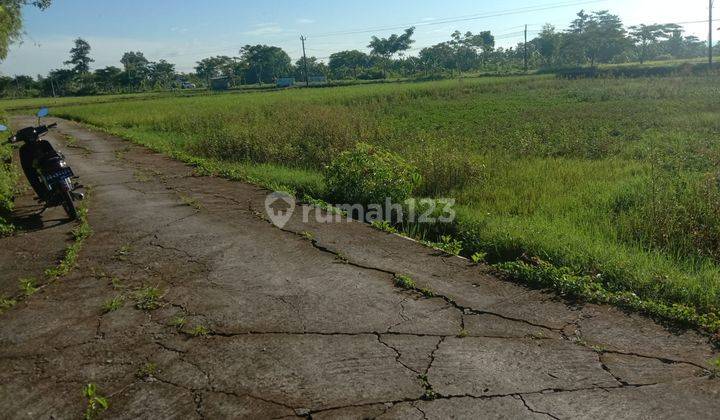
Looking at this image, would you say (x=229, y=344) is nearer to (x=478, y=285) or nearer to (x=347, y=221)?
(x=478, y=285)

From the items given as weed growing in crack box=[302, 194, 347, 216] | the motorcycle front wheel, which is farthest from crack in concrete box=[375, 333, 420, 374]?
the motorcycle front wheel

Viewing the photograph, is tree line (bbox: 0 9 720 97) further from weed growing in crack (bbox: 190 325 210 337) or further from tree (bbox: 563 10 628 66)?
weed growing in crack (bbox: 190 325 210 337)

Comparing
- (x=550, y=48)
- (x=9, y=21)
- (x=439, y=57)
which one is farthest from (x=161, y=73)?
(x=9, y=21)

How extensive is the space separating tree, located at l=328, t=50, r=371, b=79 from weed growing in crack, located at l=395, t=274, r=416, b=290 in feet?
283

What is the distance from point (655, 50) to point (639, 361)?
90.4 m

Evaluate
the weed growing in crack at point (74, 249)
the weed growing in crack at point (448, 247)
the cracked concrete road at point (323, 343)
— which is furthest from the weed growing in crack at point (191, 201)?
the weed growing in crack at point (448, 247)

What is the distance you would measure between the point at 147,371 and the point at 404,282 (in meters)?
2.14

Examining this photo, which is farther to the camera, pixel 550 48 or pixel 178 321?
pixel 550 48

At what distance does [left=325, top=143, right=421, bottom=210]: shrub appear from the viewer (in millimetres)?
7047

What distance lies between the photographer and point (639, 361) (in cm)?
311

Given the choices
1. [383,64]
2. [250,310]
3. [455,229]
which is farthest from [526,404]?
[383,64]

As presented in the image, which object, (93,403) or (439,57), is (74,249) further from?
(439,57)

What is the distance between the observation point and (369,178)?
721 cm

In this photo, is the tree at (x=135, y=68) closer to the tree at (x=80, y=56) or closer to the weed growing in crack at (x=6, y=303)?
the tree at (x=80, y=56)
